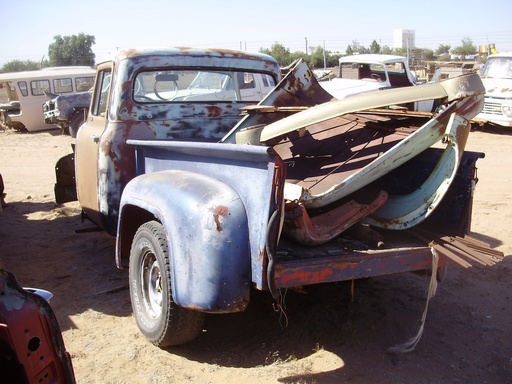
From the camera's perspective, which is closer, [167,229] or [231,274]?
[231,274]

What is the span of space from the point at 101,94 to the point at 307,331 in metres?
2.83

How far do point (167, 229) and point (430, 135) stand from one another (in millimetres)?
1565

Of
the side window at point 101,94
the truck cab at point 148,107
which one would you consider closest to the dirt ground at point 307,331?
the truck cab at point 148,107

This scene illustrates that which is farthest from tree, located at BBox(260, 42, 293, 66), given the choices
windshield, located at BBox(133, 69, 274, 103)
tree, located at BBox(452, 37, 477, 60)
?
windshield, located at BBox(133, 69, 274, 103)

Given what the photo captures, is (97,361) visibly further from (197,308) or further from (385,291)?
(385,291)

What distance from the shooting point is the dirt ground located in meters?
3.10

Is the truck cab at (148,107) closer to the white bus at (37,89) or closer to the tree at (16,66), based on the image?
the white bus at (37,89)

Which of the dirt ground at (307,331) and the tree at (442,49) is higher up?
the tree at (442,49)

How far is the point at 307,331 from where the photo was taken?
11.6 ft

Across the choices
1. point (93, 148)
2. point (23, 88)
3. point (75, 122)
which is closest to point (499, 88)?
point (75, 122)

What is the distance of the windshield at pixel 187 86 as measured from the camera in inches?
180

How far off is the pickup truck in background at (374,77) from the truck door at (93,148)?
27.0ft

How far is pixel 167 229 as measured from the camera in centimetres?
298

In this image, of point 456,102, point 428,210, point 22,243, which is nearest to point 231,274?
point 428,210
